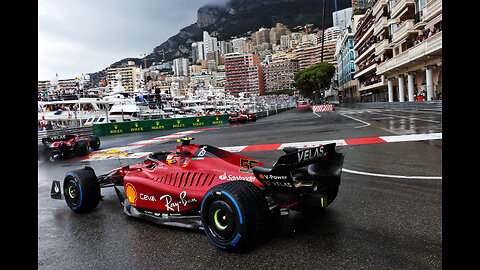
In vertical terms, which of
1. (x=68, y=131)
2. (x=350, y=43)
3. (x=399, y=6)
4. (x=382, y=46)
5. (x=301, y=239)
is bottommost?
(x=301, y=239)

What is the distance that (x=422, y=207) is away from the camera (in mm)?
3705

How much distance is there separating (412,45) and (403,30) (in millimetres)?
2681

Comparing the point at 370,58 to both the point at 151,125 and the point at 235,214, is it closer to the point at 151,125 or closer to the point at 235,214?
the point at 151,125

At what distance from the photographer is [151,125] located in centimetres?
2811

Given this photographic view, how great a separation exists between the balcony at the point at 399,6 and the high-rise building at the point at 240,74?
6006 inches

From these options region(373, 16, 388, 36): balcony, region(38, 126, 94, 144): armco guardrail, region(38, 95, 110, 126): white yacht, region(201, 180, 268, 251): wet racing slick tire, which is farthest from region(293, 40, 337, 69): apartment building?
region(201, 180, 268, 251): wet racing slick tire

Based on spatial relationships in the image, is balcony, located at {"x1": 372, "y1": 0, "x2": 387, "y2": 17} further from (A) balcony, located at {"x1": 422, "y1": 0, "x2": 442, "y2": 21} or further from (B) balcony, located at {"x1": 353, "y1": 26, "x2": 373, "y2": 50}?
(A) balcony, located at {"x1": 422, "y1": 0, "x2": 442, "y2": 21}

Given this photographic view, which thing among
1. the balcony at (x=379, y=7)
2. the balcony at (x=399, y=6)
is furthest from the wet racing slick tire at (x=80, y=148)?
the balcony at (x=379, y=7)

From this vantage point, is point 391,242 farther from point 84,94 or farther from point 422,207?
point 84,94

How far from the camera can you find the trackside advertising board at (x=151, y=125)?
2592 cm

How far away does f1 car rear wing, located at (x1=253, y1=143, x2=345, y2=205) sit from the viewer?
114 inches

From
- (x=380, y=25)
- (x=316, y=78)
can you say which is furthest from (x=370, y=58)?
(x=316, y=78)

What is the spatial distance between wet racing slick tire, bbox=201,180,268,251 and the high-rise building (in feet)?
622

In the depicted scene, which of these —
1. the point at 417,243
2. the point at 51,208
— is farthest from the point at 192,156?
the point at 51,208
